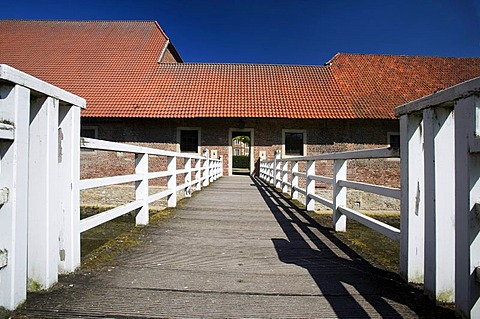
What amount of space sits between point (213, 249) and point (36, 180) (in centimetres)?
158

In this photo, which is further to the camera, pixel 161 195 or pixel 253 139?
pixel 253 139

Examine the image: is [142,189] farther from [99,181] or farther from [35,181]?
[35,181]

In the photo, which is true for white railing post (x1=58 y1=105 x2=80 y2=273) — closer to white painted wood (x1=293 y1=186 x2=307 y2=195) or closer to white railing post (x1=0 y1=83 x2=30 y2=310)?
white railing post (x1=0 y1=83 x2=30 y2=310)

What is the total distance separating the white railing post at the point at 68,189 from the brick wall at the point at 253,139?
1662 centimetres

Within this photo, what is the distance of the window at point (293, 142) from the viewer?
1936cm

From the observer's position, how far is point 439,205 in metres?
1.94

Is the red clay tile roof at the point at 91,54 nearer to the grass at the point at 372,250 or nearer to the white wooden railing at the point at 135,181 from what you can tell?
the white wooden railing at the point at 135,181

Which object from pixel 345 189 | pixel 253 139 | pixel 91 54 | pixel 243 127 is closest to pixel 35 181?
pixel 345 189

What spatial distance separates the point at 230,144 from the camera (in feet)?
63.4

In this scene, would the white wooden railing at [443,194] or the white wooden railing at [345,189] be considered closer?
the white wooden railing at [443,194]

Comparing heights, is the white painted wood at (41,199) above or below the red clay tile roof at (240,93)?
below

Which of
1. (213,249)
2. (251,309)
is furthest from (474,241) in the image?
(213,249)

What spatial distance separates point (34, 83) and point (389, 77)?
74.4ft

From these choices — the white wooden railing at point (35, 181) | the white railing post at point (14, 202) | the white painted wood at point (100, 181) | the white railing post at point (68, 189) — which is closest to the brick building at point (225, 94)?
the white painted wood at point (100, 181)
